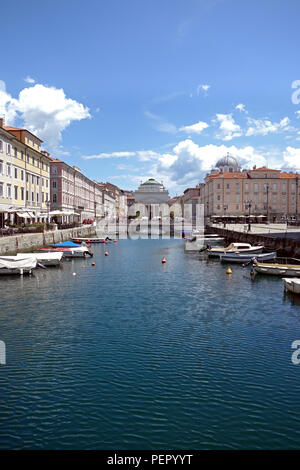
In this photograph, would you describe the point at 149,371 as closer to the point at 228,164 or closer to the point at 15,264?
the point at 15,264

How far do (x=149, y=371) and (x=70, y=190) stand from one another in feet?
318

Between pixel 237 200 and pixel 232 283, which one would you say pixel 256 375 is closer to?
pixel 232 283

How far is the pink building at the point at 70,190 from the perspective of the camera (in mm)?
96125

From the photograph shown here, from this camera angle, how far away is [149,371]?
1484 centimetres

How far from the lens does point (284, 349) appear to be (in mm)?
17062

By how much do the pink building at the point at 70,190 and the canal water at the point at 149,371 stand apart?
229ft

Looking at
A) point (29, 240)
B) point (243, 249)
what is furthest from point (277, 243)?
point (29, 240)

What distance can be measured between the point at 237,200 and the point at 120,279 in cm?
10878

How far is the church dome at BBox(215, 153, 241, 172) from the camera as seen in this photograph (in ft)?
624

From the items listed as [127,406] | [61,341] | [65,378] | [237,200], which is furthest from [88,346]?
[237,200]

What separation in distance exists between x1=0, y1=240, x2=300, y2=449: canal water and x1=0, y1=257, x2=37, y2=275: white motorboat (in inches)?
316

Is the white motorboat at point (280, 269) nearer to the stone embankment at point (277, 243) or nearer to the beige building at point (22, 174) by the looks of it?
the stone embankment at point (277, 243)

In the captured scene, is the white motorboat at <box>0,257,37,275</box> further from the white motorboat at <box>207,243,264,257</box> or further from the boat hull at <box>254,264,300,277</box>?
the white motorboat at <box>207,243,264,257</box>

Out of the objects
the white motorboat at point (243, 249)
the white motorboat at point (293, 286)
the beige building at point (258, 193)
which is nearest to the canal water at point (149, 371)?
the white motorboat at point (293, 286)
